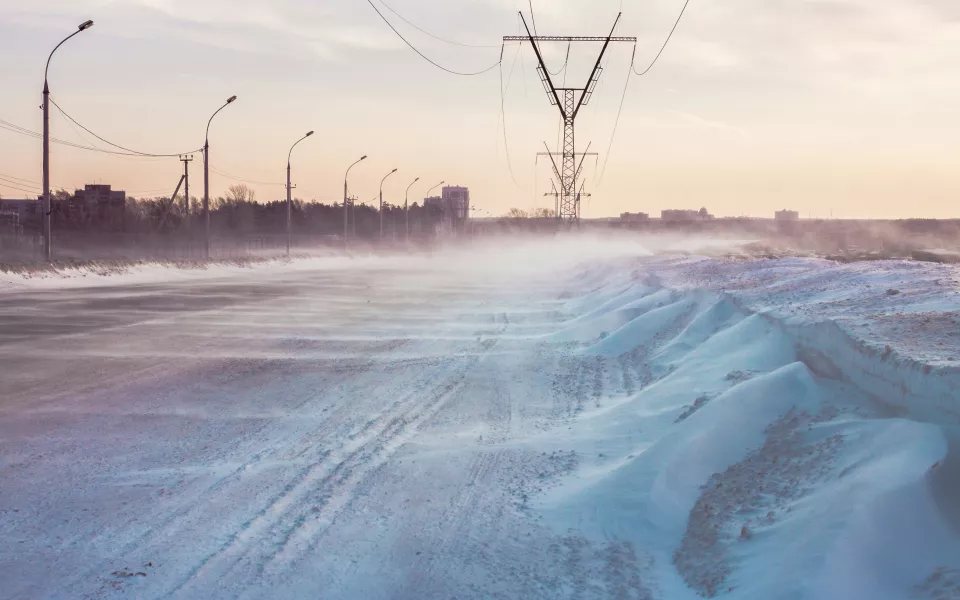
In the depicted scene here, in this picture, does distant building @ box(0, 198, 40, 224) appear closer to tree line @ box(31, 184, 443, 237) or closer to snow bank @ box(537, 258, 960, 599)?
tree line @ box(31, 184, 443, 237)

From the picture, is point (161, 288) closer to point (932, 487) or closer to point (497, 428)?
point (497, 428)

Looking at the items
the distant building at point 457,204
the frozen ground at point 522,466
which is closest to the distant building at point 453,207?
the distant building at point 457,204

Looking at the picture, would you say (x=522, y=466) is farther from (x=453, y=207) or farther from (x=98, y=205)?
(x=453, y=207)

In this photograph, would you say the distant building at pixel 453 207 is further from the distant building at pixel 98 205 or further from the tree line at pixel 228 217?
the distant building at pixel 98 205

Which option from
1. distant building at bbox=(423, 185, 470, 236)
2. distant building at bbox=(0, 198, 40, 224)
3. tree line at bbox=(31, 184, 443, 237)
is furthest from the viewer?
distant building at bbox=(423, 185, 470, 236)

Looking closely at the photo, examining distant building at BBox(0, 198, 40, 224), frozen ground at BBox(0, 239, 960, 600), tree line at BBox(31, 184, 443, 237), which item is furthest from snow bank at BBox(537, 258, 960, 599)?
distant building at BBox(0, 198, 40, 224)

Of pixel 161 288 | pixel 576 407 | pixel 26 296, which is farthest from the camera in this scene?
pixel 161 288

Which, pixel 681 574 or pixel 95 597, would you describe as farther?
pixel 681 574

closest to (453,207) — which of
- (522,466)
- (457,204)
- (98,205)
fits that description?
(457,204)

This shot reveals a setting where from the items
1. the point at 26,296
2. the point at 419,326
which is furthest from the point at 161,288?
the point at 419,326
